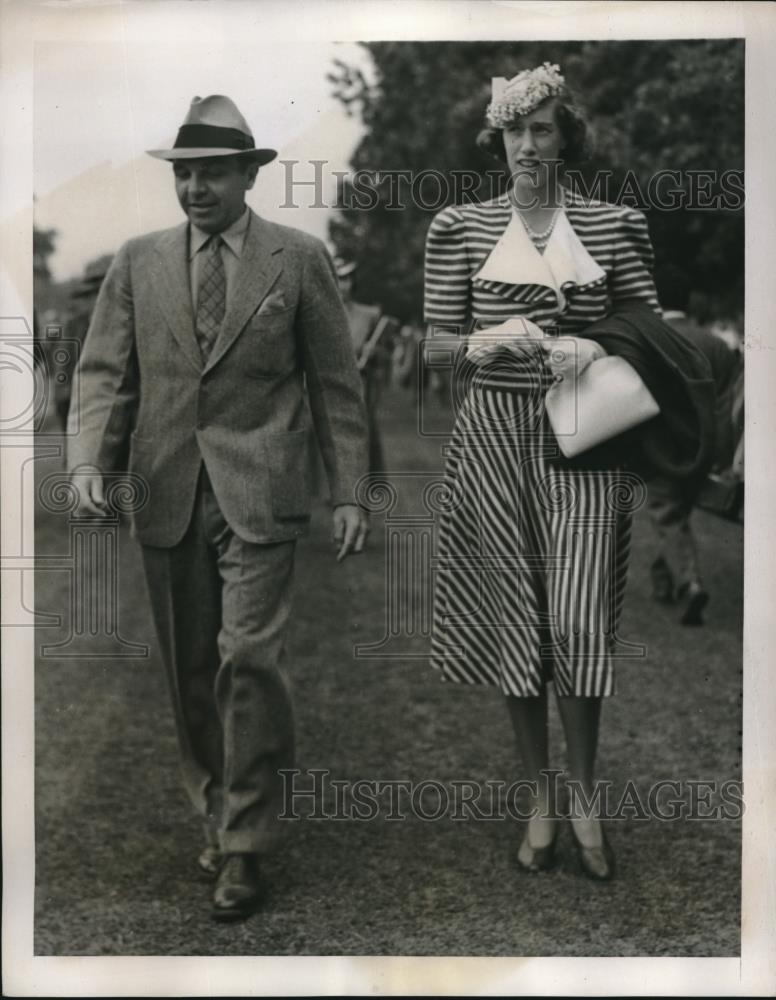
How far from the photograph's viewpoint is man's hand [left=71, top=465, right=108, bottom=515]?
19.5ft

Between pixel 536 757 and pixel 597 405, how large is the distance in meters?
1.19

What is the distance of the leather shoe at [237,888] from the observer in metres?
5.88

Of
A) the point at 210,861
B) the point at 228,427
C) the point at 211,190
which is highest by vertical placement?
the point at 211,190

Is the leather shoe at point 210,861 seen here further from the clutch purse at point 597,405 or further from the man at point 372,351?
the clutch purse at point 597,405

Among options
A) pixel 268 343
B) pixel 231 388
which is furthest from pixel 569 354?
pixel 231 388

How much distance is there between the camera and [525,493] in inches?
235

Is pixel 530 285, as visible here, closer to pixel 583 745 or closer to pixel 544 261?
pixel 544 261

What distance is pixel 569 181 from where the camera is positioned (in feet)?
19.4

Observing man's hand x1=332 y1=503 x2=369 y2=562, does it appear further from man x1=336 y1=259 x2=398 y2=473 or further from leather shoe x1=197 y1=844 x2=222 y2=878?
leather shoe x1=197 y1=844 x2=222 y2=878

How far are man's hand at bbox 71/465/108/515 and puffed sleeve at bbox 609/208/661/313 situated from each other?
178 centimetres

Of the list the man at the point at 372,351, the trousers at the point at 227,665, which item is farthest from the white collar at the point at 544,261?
the trousers at the point at 227,665

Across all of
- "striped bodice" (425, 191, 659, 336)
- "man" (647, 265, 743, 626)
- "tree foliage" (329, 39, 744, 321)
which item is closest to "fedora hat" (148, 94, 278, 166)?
"tree foliage" (329, 39, 744, 321)

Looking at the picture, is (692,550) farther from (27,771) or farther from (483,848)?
(27,771)

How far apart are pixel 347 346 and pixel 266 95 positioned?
0.85 m
